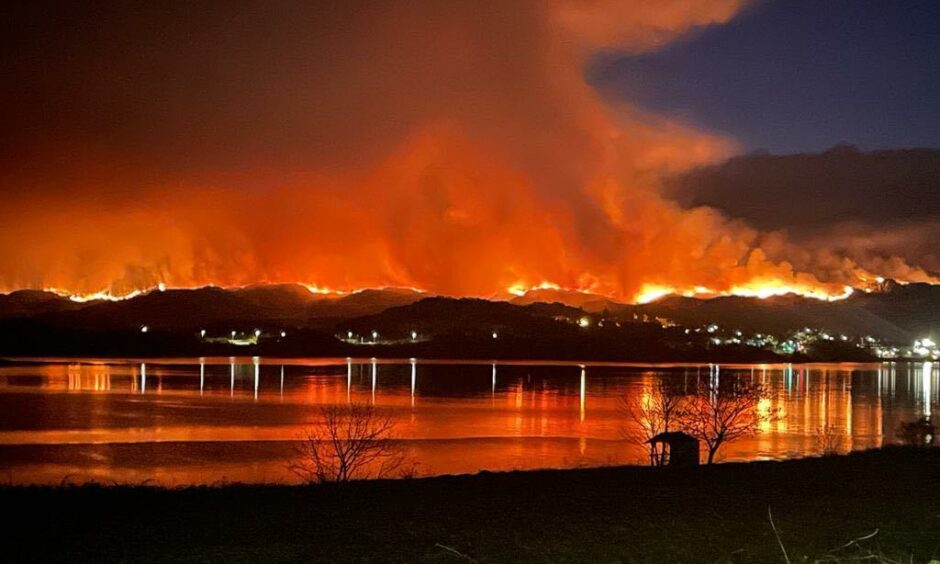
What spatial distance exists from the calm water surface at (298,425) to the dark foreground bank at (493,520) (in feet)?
45.7

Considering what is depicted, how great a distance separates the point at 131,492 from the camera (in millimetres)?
16609

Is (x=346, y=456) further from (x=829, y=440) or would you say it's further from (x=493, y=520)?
(x=829, y=440)

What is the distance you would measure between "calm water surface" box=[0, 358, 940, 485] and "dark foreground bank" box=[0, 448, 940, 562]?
1393 cm

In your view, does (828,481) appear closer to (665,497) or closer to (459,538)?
(665,497)

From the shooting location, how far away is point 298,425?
175ft

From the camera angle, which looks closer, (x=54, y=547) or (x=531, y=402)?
(x=54, y=547)

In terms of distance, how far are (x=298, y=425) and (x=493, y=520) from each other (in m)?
41.0

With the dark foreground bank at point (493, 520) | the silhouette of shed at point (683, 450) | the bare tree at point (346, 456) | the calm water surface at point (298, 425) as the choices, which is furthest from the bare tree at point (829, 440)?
the dark foreground bank at point (493, 520)

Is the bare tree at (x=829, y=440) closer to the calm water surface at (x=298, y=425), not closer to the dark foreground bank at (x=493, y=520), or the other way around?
the calm water surface at (x=298, y=425)

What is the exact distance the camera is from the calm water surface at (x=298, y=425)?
35.6 metres

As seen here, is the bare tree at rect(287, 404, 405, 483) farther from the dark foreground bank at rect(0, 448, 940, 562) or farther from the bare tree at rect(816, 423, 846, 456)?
the bare tree at rect(816, 423, 846, 456)

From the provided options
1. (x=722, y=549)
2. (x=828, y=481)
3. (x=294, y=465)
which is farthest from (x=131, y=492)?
(x=294, y=465)

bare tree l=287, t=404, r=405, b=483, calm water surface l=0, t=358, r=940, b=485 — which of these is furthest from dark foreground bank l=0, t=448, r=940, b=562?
calm water surface l=0, t=358, r=940, b=485

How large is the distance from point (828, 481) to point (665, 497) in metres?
4.50
